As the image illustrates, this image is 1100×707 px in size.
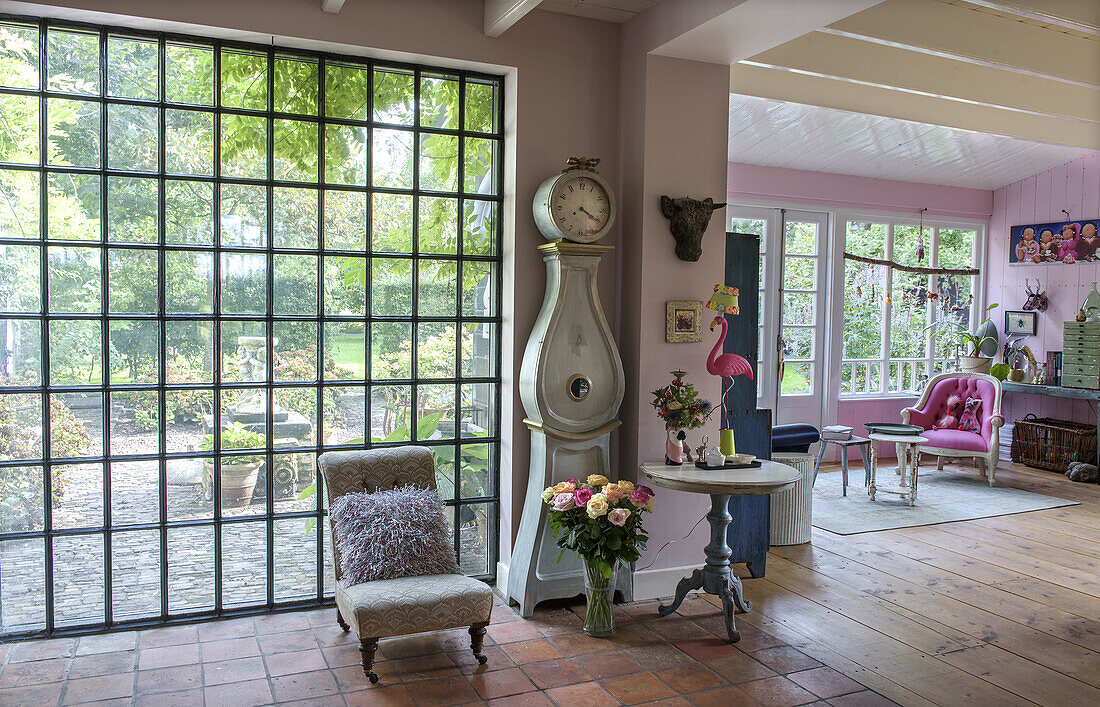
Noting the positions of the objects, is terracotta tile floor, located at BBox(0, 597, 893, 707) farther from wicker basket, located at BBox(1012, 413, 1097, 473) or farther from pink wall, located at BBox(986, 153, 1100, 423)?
pink wall, located at BBox(986, 153, 1100, 423)

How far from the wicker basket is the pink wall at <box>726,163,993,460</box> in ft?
3.59

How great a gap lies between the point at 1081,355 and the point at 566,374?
6121mm

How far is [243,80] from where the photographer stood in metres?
3.77

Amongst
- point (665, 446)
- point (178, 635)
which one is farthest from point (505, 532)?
point (178, 635)

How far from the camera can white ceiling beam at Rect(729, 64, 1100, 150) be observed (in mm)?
5438

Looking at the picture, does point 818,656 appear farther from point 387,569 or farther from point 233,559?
point 233,559

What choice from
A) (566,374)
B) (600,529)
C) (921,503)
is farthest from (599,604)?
(921,503)

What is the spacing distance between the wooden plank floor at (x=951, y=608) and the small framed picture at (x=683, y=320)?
1393mm

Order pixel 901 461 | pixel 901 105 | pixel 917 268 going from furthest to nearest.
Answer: pixel 917 268, pixel 901 461, pixel 901 105

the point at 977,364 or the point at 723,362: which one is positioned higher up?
the point at 723,362

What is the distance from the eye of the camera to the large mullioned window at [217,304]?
3525 mm

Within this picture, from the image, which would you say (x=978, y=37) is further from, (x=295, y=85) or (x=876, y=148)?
(x=295, y=85)

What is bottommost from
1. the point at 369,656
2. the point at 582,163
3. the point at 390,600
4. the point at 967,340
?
the point at 369,656

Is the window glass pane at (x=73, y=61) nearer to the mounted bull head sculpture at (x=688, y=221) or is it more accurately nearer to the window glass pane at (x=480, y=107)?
the window glass pane at (x=480, y=107)
